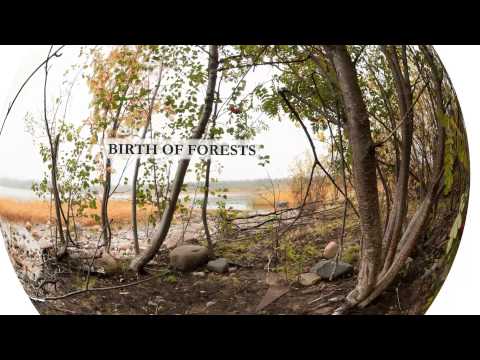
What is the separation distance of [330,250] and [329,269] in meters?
0.12

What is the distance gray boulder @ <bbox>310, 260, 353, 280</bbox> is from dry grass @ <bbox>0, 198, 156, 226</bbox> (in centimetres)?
110

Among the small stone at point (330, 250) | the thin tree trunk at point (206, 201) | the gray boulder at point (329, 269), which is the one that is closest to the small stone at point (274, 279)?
the gray boulder at point (329, 269)

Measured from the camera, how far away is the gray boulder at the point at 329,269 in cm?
400

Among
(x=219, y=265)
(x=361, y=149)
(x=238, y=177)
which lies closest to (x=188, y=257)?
(x=219, y=265)

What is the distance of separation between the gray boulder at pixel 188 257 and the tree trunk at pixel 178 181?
0.40 feet

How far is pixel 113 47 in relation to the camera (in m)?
4.10

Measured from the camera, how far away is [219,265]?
3.98 metres

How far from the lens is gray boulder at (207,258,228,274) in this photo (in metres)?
3.98

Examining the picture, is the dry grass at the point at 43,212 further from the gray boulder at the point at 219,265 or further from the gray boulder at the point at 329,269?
the gray boulder at the point at 329,269

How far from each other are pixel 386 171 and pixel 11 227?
260cm

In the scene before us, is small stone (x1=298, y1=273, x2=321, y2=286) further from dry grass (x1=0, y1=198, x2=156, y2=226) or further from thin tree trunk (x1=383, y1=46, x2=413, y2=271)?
dry grass (x1=0, y1=198, x2=156, y2=226)

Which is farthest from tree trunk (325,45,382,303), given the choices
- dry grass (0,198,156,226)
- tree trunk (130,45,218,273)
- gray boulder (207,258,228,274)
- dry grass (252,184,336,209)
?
dry grass (0,198,156,226)

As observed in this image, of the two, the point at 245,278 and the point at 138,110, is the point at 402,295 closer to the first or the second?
the point at 245,278

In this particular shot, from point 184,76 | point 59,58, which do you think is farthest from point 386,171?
point 59,58
